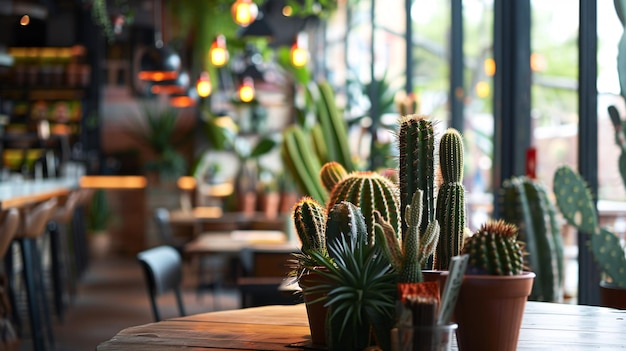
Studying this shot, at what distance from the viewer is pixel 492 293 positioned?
165 centimetres

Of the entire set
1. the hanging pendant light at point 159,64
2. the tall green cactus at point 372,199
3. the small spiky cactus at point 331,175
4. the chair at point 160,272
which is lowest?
the chair at point 160,272

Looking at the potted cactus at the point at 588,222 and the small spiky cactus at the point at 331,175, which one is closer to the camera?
the small spiky cactus at the point at 331,175

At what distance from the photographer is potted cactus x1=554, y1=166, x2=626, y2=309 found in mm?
3418

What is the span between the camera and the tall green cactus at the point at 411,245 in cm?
166

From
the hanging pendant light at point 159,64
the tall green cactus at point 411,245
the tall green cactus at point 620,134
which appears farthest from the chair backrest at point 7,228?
the hanging pendant light at point 159,64

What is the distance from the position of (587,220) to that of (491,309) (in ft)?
6.75

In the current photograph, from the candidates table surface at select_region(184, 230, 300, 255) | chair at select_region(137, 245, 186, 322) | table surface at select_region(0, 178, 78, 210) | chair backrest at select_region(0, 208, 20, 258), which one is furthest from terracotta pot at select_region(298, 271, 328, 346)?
table surface at select_region(0, 178, 78, 210)

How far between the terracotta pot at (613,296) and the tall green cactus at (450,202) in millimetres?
1165

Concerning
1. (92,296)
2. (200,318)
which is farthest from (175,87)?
(200,318)

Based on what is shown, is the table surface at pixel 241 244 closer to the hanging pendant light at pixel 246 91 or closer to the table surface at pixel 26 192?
the table surface at pixel 26 192

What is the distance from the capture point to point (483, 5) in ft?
29.7

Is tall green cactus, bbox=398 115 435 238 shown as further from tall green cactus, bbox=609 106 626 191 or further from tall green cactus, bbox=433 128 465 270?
tall green cactus, bbox=609 106 626 191

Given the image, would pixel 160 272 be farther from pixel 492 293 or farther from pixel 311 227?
pixel 492 293

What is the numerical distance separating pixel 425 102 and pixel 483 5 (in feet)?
7.30
